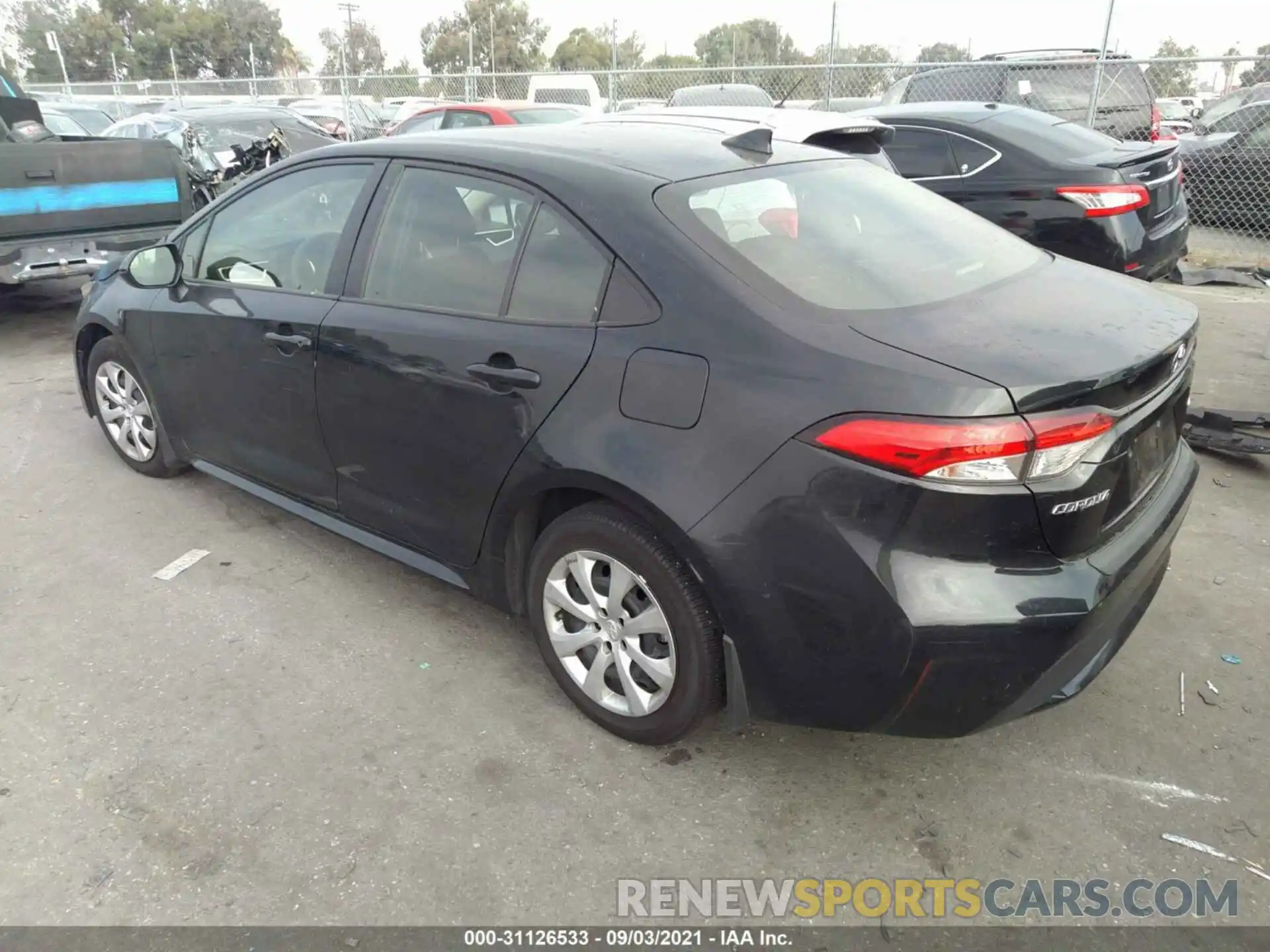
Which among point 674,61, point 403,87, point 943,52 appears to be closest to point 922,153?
point 943,52

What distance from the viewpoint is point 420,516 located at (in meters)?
3.12

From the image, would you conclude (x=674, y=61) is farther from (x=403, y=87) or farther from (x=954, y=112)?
(x=954, y=112)

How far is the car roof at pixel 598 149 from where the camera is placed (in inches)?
109

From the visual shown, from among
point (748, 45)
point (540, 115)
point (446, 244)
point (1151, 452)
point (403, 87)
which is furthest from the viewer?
point (748, 45)

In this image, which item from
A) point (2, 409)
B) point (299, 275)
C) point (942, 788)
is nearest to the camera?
point (942, 788)

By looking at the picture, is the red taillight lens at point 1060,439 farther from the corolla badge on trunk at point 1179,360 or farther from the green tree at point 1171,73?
the green tree at point 1171,73

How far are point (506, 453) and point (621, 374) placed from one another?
1.59ft

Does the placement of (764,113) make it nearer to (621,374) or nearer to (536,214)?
(536,214)

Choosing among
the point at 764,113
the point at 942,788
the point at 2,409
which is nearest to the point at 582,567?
the point at 942,788

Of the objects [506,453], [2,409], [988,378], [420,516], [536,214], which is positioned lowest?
[2,409]

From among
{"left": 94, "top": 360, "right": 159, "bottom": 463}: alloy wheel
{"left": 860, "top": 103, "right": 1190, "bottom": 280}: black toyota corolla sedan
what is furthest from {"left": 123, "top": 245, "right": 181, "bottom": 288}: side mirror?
{"left": 860, "top": 103, "right": 1190, "bottom": 280}: black toyota corolla sedan

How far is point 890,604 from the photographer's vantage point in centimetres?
211

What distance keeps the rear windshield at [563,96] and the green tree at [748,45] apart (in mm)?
18960

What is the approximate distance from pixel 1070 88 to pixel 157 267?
9.64 m
